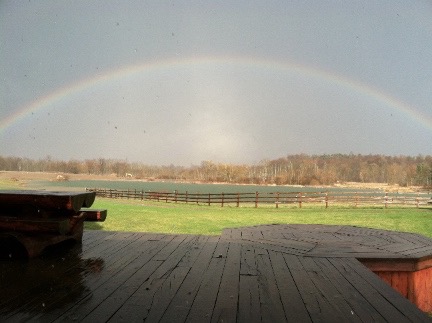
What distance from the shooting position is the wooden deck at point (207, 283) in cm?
238

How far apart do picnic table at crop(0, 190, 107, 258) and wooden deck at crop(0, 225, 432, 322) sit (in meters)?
0.23

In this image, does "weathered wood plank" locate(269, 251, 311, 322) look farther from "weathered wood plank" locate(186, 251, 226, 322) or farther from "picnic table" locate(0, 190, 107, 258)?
"picnic table" locate(0, 190, 107, 258)

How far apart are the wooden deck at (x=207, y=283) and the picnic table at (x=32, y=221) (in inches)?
9.1

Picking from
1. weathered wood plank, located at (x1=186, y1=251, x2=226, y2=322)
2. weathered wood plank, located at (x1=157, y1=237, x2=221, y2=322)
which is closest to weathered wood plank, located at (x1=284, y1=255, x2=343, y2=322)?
weathered wood plank, located at (x1=186, y1=251, x2=226, y2=322)

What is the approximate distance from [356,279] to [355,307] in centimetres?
84

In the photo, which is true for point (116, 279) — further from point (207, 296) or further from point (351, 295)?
point (351, 295)

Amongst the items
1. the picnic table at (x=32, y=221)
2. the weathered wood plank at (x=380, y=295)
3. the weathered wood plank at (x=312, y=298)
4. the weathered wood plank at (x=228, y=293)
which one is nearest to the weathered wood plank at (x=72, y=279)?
the picnic table at (x=32, y=221)

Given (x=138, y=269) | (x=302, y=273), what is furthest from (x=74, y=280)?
(x=302, y=273)

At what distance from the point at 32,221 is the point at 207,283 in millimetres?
2024

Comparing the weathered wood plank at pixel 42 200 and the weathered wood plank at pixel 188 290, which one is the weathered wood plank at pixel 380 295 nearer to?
the weathered wood plank at pixel 188 290

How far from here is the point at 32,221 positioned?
3.91m

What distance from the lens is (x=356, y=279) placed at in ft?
10.9

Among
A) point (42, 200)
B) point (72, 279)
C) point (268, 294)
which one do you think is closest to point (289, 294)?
point (268, 294)

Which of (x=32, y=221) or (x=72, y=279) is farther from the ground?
(x=32, y=221)
